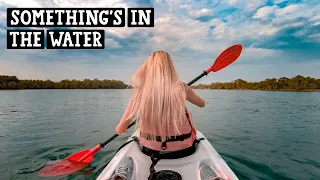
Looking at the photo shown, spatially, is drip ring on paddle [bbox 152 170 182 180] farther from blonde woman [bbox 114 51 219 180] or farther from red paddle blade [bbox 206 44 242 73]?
red paddle blade [bbox 206 44 242 73]

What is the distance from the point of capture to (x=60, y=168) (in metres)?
4.36

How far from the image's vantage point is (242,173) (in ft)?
13.7

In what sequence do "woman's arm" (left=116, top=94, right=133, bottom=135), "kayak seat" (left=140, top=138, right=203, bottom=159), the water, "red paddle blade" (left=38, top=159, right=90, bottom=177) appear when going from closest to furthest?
"woman's arm" (left=116, top=94, right=133, bottom=135) < "kayak seat" (left=140, top=138, right=203, bottom=159) < "red paddle blade" (left=38, top=159, right=90, bottom=177) < the water

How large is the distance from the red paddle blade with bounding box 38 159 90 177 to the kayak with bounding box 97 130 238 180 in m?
1.51

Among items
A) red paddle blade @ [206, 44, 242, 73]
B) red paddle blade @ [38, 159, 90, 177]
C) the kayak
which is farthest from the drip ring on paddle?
red paddle blade @ [206, 44, 242, 73]

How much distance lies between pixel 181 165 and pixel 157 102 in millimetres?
986

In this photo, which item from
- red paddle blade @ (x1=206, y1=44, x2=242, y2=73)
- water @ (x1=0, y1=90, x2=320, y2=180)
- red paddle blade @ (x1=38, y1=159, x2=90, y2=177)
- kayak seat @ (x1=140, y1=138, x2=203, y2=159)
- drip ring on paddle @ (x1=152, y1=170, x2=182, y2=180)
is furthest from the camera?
red paddle blade @ (x1=206, y1=44, x2=242, y2=73)

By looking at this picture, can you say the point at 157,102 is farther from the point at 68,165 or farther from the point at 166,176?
the point at 68,165

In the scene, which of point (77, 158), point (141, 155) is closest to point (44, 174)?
point (77, 158)

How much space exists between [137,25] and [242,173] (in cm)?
599

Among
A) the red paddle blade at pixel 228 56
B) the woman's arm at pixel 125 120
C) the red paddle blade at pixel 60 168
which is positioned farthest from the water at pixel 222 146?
the red paddle blade at pixel 228 56

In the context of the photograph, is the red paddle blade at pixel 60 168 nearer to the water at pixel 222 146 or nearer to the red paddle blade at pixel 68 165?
the red paddle blade at pixel 68 165

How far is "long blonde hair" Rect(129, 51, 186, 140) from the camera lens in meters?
2.42

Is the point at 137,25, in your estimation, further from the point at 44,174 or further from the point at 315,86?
the point at 315,86
